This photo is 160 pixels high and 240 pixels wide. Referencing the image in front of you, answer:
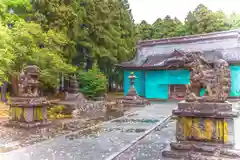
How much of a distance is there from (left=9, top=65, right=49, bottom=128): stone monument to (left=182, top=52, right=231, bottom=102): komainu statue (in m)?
6.55

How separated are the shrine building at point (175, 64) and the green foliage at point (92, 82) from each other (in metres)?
5.67

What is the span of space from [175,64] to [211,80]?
16931 millimetres

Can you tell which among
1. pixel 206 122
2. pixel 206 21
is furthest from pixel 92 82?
pixel 206 21

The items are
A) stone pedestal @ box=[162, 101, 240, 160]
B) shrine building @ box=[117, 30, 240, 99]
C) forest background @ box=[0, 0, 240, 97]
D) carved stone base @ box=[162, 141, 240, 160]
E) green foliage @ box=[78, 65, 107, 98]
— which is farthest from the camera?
shrine building @ box=[117, 30, 240, 99]

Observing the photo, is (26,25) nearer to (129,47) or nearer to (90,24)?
(90,24)

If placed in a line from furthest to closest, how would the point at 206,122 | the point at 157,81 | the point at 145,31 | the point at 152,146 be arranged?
1. the point at 145,31
2. the point at 157,81
3. the point at 152,146
4. the point at 206,122

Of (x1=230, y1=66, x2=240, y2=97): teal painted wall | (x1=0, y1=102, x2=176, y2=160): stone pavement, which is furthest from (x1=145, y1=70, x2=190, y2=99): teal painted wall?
(x1=0, y1=102, x2=176, y2=160): stone pavement

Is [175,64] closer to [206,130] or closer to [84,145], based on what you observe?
[84,145]

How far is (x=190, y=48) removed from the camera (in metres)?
25.2

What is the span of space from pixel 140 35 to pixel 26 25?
2705 cm

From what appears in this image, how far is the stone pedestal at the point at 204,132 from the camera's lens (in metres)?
5.17

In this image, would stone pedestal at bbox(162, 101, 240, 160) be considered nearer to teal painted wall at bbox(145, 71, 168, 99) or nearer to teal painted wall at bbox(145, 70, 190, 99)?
teal painted wall at bbox(145, 70, 190, 99)

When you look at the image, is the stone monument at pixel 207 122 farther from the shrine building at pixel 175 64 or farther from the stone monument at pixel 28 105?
the shrine building at pixel 175 64

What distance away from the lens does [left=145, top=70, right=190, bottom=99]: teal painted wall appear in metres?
23.1
